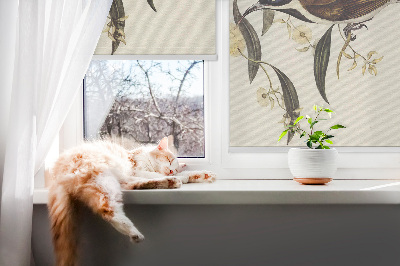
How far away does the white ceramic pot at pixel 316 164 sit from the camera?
4.41 feet

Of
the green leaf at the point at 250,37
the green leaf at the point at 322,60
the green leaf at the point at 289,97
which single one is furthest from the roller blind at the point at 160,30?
the green leaf at the point at 322,60

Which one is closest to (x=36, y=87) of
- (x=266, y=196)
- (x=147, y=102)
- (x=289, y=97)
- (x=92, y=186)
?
(x=92, y=186)

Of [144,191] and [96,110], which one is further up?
[96,110]

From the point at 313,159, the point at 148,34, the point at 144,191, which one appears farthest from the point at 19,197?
the point at 313,159

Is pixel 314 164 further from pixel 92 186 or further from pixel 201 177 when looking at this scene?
pixel 92 186

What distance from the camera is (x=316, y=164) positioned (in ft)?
4.41

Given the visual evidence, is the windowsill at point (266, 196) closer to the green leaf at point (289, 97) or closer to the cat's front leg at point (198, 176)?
the cat's front leg at point (198, 176)

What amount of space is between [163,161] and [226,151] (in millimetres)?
295

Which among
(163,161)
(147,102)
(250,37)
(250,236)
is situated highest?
(250,37)

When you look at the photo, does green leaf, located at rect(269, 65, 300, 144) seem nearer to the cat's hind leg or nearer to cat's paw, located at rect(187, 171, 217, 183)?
cat's paw, located at rect(187, 171, 217, 183)

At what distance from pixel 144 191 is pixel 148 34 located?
676mm

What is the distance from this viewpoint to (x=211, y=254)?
1294 millimetres

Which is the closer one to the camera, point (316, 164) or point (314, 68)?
point (316, 164)

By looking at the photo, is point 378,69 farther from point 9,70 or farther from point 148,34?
point 9,70
